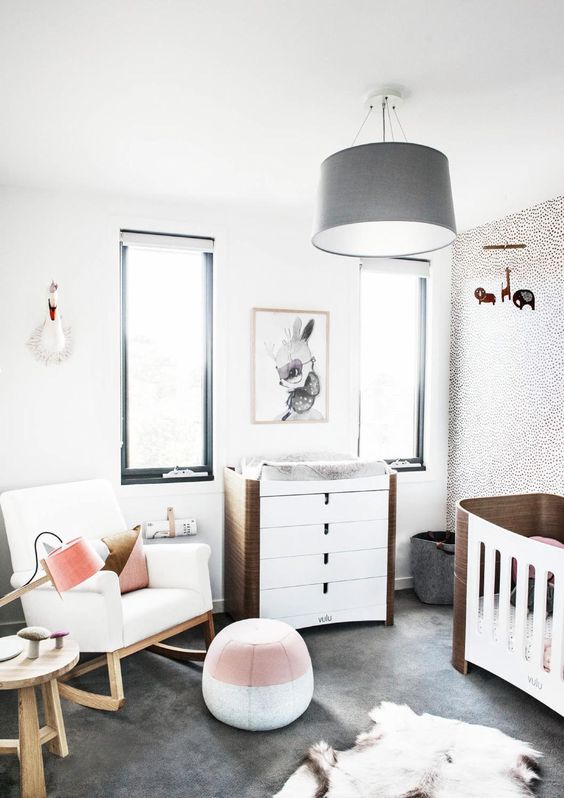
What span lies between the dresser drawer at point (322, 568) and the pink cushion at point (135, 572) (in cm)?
63

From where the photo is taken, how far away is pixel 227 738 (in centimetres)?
248

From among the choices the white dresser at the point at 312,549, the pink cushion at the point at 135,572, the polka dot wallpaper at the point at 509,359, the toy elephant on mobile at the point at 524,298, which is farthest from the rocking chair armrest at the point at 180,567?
the toy elephant on mobile at the point at 524,298

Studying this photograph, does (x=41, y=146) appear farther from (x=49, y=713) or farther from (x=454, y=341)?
(x=454, y=341)

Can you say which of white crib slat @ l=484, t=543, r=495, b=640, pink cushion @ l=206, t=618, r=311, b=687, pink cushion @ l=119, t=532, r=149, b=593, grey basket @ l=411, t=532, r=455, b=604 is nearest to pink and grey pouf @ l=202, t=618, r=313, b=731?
pink cushion @ l=206, t=618, r=311, b=687

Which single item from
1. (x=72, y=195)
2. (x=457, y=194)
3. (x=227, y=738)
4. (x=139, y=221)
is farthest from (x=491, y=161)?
(x=227, y=738)

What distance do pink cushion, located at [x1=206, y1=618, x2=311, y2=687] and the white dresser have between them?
634mm

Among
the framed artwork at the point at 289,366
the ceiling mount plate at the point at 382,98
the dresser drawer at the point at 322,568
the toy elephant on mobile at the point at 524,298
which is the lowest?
the dresser drawer at the point at 322,568

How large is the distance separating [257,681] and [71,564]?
0.98 metres

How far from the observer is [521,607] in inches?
107

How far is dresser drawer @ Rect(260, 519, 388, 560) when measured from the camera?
11.1 ft

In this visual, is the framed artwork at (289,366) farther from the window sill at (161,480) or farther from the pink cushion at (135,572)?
the pink cushion at (135,572)

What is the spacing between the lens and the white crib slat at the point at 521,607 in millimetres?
2689

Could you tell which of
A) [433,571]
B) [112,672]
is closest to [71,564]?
[112,672]

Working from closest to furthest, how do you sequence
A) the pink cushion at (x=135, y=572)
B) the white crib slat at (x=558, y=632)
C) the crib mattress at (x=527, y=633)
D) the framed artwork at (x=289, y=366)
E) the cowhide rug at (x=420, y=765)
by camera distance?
the cowhide rug at (x=420, y=765) < the white crib slat at (x=558, y=632) < the crib mattress at (x=527, y=633) < the pink cushion at (x=135, y=572) < the framed artwork at (x=289, y=366)
